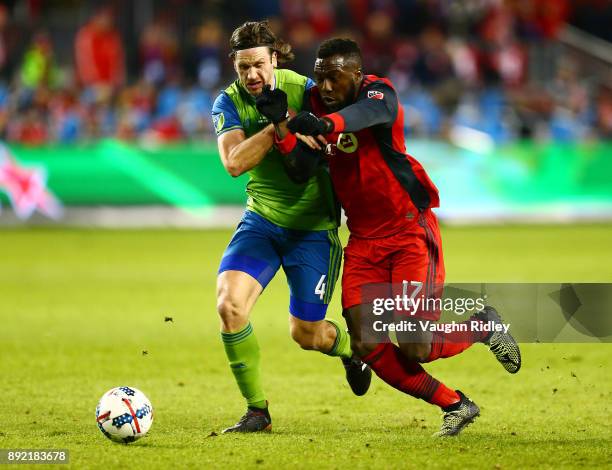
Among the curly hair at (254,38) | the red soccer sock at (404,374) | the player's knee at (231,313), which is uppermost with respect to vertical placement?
the curly hair at (254,38)

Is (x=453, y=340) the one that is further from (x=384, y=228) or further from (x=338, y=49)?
(x=338, y=49)

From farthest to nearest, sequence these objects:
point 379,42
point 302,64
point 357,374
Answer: point 379,42, point 302,64, point 357,374

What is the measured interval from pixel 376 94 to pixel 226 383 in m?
3.11

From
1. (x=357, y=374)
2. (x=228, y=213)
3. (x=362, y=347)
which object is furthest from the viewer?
(x=228, y=213)

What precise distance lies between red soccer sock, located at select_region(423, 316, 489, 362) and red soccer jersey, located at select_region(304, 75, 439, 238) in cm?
67

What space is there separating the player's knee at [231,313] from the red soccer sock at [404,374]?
78 cm

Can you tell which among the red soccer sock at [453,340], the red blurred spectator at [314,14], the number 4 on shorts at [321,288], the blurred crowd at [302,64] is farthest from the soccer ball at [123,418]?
the red blurred spectator at [314,14]

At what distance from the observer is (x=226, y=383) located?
28.3ft


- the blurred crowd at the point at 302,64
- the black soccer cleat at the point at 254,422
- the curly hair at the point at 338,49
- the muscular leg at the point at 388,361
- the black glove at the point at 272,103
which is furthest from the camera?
the blurred crowd at the point at 302,64

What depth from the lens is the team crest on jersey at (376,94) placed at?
20.9 ft

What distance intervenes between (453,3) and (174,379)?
59.7ft

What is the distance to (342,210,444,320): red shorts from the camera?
6.52 m

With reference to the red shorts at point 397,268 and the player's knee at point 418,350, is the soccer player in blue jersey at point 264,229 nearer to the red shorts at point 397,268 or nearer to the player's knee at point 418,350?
the red shorts at point 397,268

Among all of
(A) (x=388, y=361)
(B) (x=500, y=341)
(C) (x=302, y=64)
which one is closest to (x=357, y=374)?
(A) (x=388, y=361)
